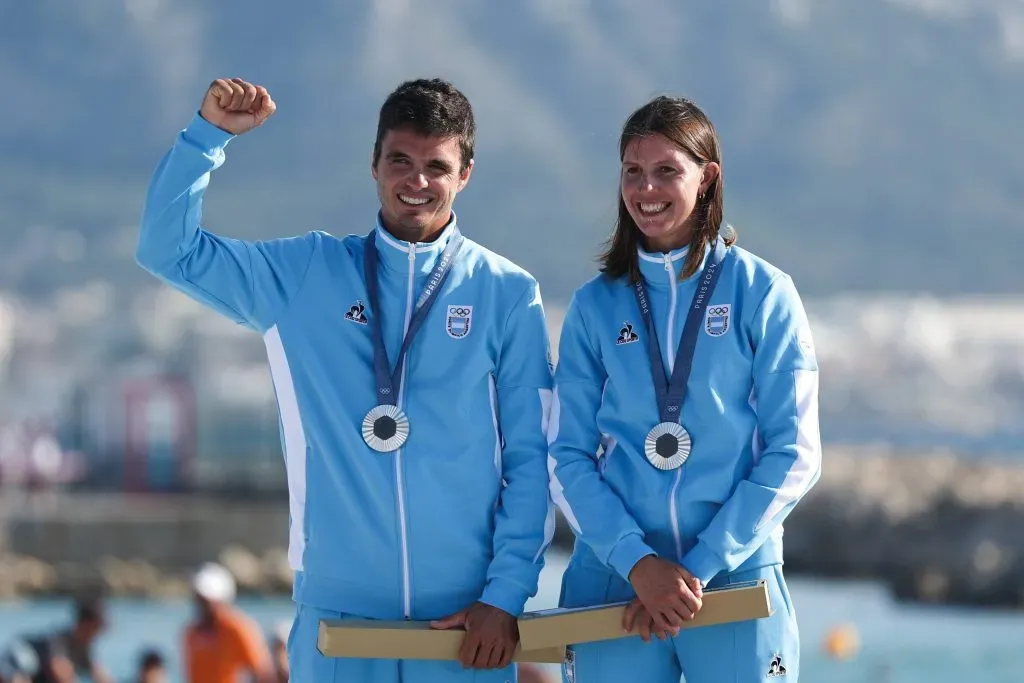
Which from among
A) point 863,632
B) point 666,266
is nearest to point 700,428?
point 666,266

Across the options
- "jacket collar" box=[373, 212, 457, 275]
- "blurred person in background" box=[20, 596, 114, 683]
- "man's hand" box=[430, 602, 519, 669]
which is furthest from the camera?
"blurred person in background" box=[20, 596, 114, 683]

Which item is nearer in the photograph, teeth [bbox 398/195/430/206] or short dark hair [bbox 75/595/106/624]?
teeth [bbox 398/195/430/206]

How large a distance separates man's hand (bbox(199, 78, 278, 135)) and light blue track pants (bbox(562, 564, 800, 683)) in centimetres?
122

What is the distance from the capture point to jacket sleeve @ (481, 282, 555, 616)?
10.4ft

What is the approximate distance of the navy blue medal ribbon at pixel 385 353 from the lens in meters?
3.18

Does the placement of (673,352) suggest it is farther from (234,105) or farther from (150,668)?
(150,668)

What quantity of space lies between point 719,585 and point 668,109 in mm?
1021

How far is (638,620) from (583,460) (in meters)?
0.37

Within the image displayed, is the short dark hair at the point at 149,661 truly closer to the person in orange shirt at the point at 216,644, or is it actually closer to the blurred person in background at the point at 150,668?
the blurred person in background at the point at 150,668

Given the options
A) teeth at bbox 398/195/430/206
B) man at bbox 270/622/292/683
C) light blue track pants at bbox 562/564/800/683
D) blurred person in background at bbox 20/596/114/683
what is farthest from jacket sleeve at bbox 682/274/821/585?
blurred person in background at bbox 20/596/114/683

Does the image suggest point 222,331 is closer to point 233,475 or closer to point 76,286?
point 233,475

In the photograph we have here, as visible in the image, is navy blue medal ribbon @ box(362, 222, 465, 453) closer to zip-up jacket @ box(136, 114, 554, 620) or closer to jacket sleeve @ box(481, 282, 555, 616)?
zip-up jacket @ box(136, 114, 554, 620)

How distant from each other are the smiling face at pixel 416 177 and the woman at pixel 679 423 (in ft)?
1.22

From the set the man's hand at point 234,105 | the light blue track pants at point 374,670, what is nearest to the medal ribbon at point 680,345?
the light blue track pants at point 374,670
